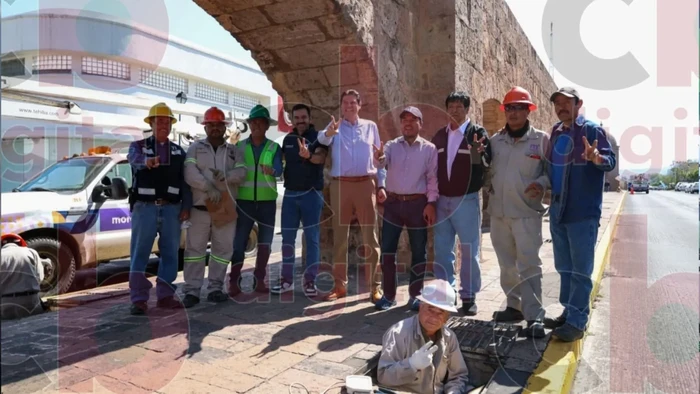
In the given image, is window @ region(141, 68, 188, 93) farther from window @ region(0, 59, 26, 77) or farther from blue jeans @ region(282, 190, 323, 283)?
blue jeans @ region(282, 190, 323, 283)

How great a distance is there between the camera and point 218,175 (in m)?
4.68

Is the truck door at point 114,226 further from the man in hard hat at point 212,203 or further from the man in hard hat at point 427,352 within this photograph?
the man in hard hat at point 427,352

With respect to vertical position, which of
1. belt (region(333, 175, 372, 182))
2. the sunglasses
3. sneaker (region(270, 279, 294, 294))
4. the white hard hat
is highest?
the sunglasses

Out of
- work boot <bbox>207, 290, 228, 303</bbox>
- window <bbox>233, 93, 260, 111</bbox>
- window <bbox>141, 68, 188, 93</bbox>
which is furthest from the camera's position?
window <bbox>233, 93, 260, 111</bbox>

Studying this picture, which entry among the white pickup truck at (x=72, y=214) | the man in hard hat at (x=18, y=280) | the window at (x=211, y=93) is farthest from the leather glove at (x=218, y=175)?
the window at (x=211, y=93)

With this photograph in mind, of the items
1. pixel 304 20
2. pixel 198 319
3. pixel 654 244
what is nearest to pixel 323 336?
pixel 198 319

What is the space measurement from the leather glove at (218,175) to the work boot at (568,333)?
10.1 feet

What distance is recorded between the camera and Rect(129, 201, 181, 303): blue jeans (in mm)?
4422

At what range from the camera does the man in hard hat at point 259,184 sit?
481 centimetres

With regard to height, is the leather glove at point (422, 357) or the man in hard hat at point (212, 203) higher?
the man in hard hat at point (212, 203)

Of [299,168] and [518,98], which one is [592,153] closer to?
[518,98]

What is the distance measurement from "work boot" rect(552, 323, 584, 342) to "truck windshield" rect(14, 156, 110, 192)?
5.59 meters

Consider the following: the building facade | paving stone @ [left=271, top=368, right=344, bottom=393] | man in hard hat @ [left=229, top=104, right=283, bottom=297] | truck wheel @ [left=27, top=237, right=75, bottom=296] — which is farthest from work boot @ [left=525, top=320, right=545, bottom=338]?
the building facade

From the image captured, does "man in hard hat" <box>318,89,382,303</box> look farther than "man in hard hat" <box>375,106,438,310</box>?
Yes
